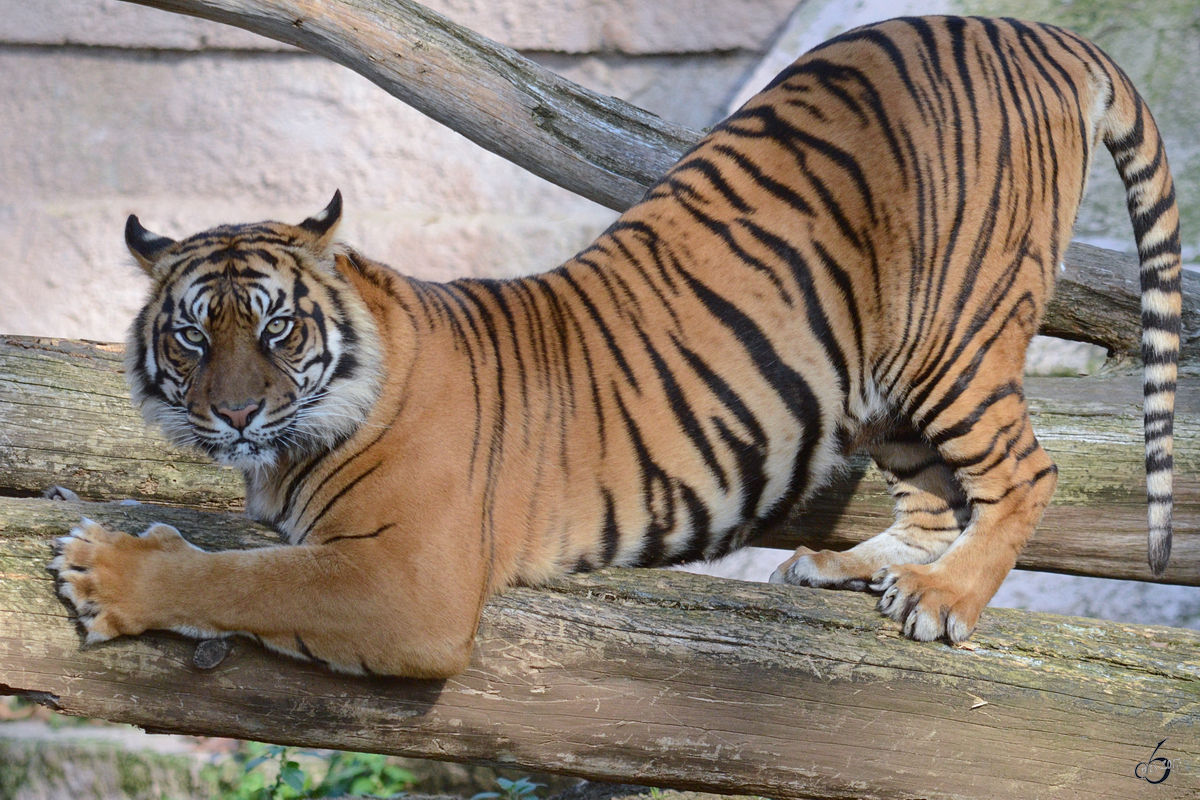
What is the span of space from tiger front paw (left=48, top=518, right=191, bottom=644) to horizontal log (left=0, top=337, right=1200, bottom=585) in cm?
126

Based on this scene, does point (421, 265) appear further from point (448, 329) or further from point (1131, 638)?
point (1131, 638)

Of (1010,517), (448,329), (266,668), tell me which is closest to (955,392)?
(1010,517)

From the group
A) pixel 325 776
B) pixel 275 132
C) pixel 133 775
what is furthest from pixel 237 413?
pixel 275 132

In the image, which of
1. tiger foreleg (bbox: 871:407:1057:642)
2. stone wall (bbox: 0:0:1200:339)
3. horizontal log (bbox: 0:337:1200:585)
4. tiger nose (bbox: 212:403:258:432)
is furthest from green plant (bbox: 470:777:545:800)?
stone wall (bbox: 0:0:1200:339)

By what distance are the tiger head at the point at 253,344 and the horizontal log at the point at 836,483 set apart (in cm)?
104

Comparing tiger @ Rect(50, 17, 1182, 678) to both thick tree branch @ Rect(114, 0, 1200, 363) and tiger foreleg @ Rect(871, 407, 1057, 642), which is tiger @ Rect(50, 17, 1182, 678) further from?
thick tree branch @ Rect(114, 0, 1200, 363)

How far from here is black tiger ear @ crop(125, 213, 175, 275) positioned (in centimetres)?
227

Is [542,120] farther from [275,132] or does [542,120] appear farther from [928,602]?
[275,132]

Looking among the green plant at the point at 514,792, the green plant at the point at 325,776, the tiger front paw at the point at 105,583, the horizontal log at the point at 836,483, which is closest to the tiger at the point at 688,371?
the tiger front paw at the point at 105,583

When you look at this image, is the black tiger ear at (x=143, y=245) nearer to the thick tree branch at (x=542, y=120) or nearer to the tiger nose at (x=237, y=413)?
the tiger nose at (x=237, y=413)

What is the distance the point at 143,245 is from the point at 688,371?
1332mm

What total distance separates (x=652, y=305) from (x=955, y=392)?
871 mm

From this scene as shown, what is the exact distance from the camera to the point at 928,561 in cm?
298

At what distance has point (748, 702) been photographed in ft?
7.69
